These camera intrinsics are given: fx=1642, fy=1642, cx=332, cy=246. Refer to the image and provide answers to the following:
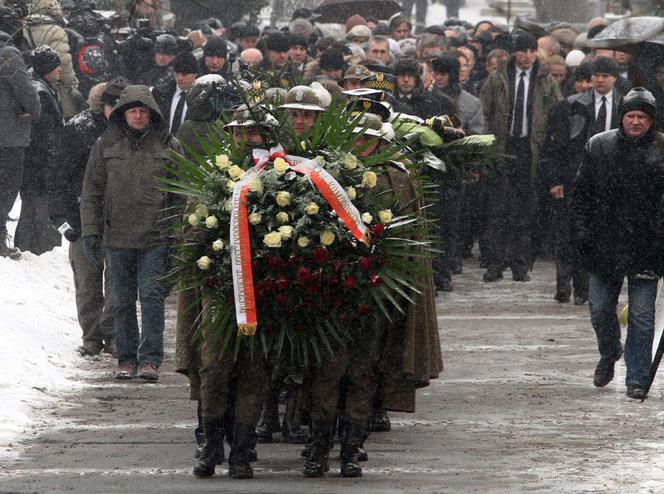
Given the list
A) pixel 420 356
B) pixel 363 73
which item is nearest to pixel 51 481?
pixel 420 356

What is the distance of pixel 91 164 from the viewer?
11805mm

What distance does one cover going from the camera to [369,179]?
27.9 feet

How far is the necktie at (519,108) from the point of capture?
17.7m

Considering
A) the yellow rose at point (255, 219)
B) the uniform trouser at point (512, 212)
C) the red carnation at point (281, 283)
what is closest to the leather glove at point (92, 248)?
the yellow rose at point (255, 219)

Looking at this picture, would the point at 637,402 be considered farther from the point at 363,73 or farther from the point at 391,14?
the point at 391,14

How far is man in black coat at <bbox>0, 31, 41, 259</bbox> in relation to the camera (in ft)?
50.6

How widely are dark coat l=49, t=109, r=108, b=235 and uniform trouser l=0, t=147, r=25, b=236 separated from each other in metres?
3.22

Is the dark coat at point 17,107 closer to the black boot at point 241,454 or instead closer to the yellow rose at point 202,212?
the yellow rose at point 202,212

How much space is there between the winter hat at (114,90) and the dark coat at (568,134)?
17.5 ft

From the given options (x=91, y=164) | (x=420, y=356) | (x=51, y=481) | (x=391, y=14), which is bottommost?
(x=51, y=481)

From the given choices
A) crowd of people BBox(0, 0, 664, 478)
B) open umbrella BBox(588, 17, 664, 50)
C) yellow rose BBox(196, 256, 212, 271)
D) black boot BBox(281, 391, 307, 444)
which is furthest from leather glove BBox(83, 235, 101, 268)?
open umbrella BBox(588, 17, 664, 50)

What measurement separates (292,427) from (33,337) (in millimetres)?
3827

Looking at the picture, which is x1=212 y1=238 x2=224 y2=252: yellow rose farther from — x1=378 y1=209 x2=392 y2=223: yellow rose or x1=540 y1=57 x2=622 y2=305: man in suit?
x1=540 y1=57 x2=622 y2=305: man in suit

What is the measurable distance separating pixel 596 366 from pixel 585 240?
1.43 meters
